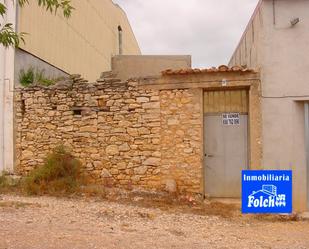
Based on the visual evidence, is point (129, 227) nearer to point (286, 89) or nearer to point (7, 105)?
point (286, 89)

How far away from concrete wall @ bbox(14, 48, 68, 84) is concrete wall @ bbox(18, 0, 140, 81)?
13cm

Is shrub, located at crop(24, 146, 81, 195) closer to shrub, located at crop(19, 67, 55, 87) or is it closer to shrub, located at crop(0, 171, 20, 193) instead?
shrub, located at crop(0, 171, 20, 193)

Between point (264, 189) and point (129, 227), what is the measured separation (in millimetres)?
2210

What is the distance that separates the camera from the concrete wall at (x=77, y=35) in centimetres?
1159

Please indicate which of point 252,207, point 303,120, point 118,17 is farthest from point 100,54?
point 252,207

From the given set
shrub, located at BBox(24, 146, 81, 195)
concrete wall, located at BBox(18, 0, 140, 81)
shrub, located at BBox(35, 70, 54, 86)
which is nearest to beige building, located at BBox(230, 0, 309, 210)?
shrub, located at BBox(24, 146, 81, 195)

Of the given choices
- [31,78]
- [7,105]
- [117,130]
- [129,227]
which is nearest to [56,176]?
[117,130]

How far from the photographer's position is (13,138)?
10.6 m

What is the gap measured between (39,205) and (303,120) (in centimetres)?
581

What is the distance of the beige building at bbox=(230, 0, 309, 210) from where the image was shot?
9109 mm

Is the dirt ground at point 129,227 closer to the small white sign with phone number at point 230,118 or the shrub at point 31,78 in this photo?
the small white sign with phone number at point 230,118

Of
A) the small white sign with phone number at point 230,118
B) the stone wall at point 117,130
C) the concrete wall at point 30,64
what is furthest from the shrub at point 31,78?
the small white sign with phone number at point 230,118

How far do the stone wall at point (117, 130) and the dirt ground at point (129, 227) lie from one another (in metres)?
1.08

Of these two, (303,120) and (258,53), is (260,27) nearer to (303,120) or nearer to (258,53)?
(258,53)
